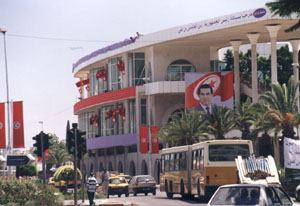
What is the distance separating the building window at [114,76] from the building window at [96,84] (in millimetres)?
4141

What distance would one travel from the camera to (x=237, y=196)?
56.3 ft

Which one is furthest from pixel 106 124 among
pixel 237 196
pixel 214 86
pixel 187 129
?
pixel 237 196

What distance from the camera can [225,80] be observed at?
270 ft

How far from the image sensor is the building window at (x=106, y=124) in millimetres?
101562

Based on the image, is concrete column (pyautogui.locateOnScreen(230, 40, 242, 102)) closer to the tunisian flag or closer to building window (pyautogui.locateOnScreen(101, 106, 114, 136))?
the tunisian flag

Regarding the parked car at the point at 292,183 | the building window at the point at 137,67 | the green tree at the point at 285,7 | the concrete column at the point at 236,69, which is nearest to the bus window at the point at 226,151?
the parked car at the point at 292,183

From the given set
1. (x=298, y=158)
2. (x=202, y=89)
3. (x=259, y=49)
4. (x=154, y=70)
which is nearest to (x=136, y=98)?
(x=154, y=70)

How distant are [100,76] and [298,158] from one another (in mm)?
60348

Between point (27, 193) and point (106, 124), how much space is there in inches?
2742

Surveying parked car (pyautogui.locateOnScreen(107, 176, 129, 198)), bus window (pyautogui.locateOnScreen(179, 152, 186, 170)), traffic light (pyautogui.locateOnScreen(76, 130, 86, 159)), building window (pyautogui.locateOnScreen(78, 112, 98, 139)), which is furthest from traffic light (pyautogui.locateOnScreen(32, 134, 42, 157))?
building window (pyautogui.locateOnScreen(78, 112, 98, 139))

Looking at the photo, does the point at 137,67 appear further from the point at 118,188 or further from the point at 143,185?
the point at 118,188

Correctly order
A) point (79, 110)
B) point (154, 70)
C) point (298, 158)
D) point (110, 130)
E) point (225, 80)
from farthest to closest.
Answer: point (79, 110) < point (110, 130) < point (154, 70) < point (225, 80) < point (298, 158)

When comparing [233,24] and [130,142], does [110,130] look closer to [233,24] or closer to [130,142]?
[130,142]

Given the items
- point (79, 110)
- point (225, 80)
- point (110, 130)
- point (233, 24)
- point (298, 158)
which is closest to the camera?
point (298, 158)
